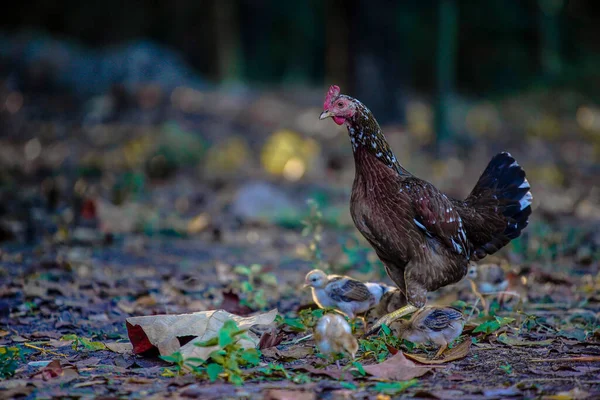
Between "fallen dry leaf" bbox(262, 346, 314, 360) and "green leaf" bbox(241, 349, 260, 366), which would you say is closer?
"green leaf" bbox(241, 349, 260, 366)

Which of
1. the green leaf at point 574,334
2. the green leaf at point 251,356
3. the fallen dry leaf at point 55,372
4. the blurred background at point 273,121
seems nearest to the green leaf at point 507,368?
the green leaf at point 574,334

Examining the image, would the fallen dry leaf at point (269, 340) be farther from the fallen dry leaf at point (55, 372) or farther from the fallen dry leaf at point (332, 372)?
the fallen dry leaf at point (55, 372)

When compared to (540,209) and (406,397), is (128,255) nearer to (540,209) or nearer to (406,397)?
(406,397)

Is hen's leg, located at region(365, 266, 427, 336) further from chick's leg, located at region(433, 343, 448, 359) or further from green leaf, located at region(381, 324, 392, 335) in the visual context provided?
chick's leg, located at region(433, 343, 448, 359)

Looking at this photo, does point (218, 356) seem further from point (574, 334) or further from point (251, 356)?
point (574, 334)

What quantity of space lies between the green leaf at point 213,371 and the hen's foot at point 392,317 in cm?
116

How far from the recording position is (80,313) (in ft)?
16.1

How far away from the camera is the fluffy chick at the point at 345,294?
448 cm

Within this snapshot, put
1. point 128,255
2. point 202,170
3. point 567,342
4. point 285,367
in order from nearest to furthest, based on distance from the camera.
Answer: point 285,367 < point 567,342 < point 128,255 < point 202,170

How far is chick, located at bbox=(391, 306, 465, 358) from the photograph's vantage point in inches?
154

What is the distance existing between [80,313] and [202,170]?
6.15 metres

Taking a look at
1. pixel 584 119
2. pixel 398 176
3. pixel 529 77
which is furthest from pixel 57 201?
pixel 529 77

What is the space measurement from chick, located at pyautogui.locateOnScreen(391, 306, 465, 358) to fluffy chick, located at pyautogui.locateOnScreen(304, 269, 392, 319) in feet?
1.77

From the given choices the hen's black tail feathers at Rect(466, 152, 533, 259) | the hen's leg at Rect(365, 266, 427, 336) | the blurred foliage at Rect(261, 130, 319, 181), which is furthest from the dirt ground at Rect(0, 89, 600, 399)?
the hen's black tail feathers at Rect(466, 152, 533, 259)
